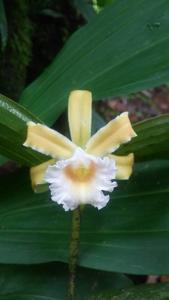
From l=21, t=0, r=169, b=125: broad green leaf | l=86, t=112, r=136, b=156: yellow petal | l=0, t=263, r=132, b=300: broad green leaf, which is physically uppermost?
l=21, t=0, r=169, b=125: broad green leaf

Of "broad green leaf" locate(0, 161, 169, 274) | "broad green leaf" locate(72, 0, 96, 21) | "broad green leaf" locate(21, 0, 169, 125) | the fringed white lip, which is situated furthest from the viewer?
"broad green leaf" locate(72, 0, 96, 21)

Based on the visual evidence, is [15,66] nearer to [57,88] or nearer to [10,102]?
[57,88]

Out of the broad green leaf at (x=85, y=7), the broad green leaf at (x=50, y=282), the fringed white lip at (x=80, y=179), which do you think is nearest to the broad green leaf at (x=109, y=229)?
the broad green leaf at (x=50, y=282)

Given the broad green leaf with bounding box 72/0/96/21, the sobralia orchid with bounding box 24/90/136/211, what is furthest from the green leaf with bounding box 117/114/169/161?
the broad green leaf with bounding box 72/0/96/21

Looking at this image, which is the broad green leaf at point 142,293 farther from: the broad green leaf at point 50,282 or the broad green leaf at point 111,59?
the broad green leaf at point 111,59

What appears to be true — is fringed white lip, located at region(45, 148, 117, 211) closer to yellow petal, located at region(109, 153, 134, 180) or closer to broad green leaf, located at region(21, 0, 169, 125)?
yellow petal, located at region(109, 153, 134, 180)

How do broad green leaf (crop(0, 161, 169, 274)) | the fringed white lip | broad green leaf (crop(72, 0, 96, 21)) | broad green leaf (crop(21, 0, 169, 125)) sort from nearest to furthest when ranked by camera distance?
the fringed white lip < broad green leaf (crop(0, 161, 169, 274)) < broad green leaf (crop(21, 0, 169, 125)) < broad green leaf (crop(72, 0, 96, 21))

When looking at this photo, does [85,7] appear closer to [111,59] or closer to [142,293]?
[111,59]
